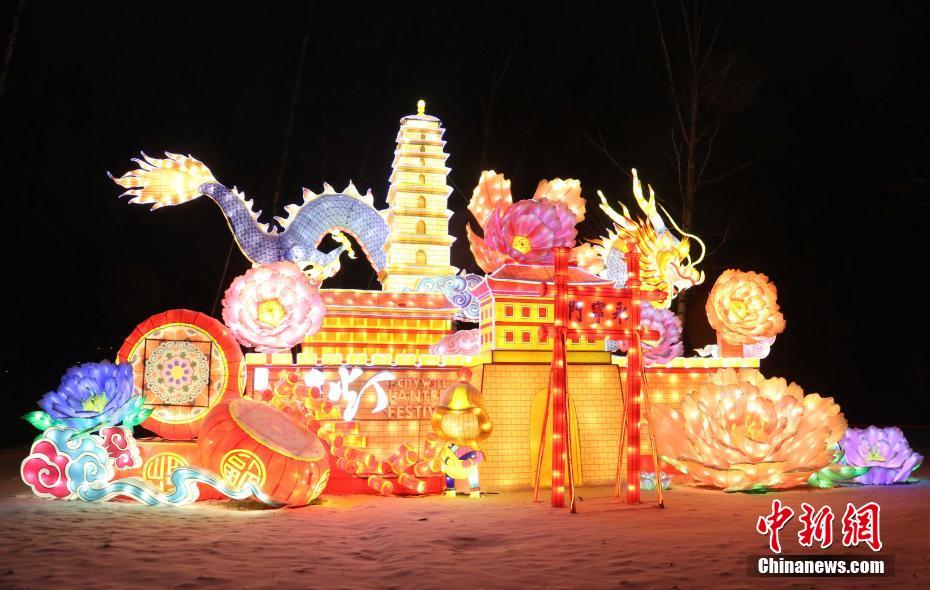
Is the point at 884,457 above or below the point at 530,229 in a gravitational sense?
below

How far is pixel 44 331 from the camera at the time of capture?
23344 mm

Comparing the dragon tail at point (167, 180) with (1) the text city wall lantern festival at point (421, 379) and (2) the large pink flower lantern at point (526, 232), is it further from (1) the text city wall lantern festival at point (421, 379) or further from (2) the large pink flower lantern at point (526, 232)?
(2) the large pink flower lantern at point (526, 232)

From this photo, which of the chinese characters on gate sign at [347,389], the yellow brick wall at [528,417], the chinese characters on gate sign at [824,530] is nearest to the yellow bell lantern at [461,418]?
the yellow brick wall at [528,417]

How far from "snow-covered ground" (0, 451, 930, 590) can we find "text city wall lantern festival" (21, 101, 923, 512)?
1.78ft

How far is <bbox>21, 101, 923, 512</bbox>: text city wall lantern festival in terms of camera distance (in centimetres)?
1017

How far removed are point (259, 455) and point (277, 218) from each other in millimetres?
5310

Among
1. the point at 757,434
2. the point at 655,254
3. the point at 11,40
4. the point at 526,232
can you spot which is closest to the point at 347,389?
the point at 526,232

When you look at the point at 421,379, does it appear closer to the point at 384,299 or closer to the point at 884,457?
the point at 384,299

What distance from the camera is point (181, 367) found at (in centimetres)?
1092

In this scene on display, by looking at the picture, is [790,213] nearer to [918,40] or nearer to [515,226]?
[918,40]

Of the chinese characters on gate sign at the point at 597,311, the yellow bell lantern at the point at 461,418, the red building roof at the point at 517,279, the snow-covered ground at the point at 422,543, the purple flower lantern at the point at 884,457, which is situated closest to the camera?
the snow-covered ground at the point at 422,543

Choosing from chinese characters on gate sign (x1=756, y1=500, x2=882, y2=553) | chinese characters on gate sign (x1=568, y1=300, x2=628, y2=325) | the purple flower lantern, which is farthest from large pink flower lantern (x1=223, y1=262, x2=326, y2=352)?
the purple flower lantern

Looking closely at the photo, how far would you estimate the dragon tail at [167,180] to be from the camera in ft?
43.1

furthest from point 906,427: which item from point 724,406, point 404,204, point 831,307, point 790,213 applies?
point 404,204
